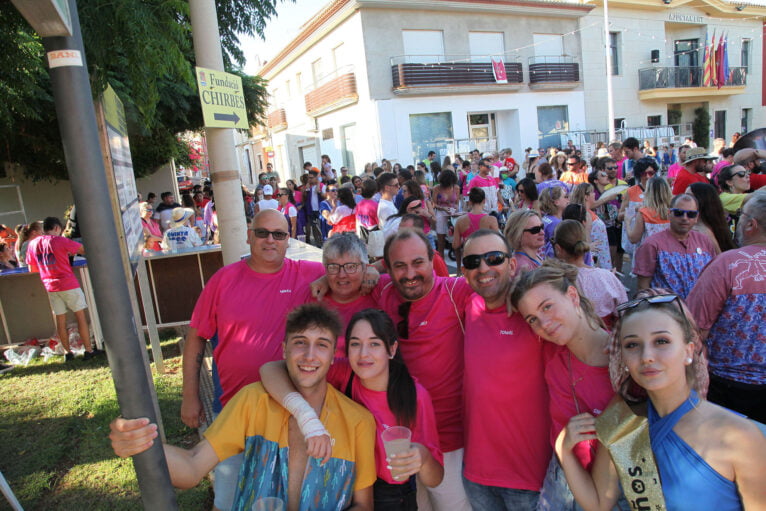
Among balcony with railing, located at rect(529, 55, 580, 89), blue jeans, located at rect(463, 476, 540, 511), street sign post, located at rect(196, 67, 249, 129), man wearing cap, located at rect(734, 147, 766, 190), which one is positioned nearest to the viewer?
blue jeans, located at rect(463, 476, 540, 511)

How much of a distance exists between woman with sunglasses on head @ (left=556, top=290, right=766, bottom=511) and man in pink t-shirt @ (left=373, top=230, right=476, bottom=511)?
73 centimetres

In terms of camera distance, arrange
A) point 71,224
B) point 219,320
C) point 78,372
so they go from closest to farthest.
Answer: point 219,320, point 78,372, point 71,224

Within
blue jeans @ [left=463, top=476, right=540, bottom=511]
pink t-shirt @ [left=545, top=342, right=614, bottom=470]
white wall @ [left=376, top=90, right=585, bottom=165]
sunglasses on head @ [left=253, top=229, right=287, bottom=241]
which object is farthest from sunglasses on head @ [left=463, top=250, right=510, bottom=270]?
white wall @ [left=376, top=90, right=585, bottom=165]

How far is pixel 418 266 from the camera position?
8.52 feet

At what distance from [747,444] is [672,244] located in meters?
2.53

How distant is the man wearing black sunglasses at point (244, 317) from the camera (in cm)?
278

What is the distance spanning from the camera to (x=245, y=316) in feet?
9.32

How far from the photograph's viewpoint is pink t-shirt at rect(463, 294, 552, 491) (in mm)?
2188

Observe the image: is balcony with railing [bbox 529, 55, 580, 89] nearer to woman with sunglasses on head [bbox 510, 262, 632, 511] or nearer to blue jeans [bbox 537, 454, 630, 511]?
woman with sunglasses on head [bbox 510, 262, 632, 511]

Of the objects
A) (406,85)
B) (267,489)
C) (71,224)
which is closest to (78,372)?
(71,224)

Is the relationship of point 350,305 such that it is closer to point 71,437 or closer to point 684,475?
point 684,475

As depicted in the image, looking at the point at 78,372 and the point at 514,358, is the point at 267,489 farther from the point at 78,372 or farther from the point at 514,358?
the point at 78,372

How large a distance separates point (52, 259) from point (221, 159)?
4176 mm

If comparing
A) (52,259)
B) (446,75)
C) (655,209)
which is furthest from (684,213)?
(446,75)
